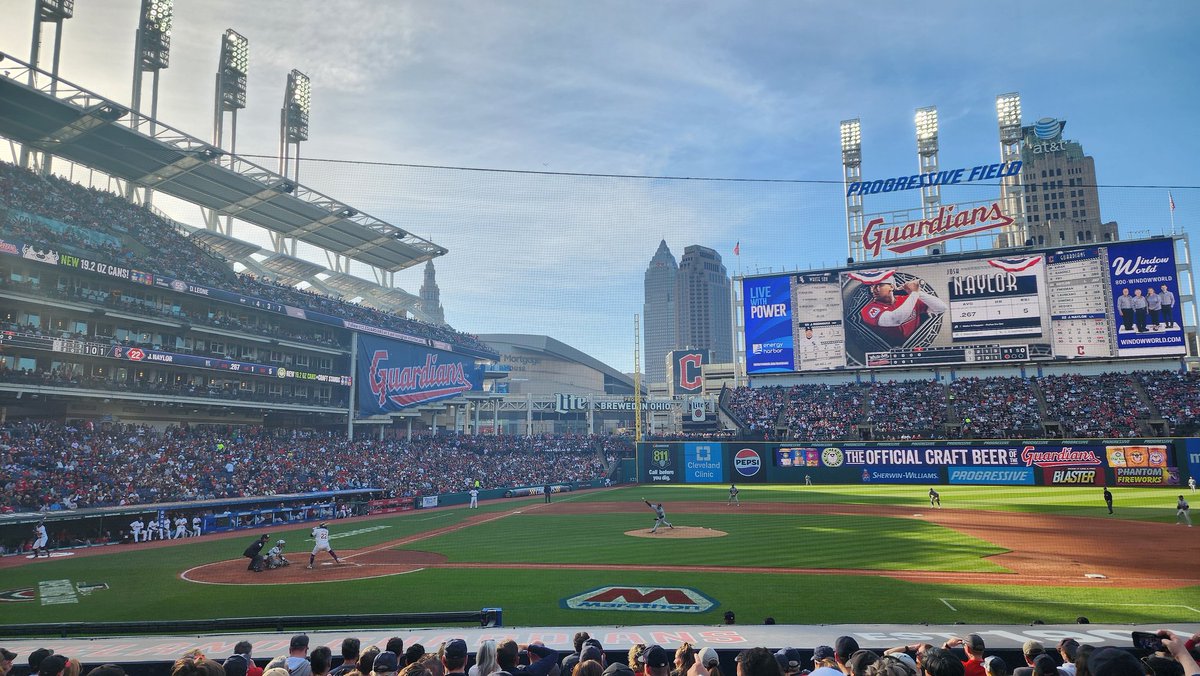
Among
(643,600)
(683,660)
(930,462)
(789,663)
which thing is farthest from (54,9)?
(930,462)

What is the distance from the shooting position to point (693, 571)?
67.0ft

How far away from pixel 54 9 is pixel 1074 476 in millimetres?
75213

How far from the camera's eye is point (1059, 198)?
446 ft

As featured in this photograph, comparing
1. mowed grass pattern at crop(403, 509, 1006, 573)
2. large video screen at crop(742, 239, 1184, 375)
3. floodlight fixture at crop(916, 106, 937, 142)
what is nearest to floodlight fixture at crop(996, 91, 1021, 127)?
floodlight fixture at crop(916, 106, 937, 142)

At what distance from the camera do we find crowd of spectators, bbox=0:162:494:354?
38688 millimetres

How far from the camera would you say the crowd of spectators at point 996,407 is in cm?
5019

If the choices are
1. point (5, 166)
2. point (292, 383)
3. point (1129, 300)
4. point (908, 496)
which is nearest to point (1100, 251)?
point (1129, 300)

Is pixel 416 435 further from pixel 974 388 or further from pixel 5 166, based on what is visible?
pixel 974 388

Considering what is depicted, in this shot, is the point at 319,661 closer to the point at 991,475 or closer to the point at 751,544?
the point at 751,544

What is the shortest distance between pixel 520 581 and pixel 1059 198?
511ft

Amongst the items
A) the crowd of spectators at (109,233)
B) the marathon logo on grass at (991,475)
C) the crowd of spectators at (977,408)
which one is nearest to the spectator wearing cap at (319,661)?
the crowd of spectators at (109,233)

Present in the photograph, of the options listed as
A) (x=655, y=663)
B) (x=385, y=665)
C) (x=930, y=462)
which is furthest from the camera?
(x=930, y=462)

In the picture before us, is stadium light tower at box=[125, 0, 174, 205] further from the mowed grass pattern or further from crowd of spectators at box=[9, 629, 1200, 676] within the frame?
crowd of spectators at box=[9, 629, 1200, 676]

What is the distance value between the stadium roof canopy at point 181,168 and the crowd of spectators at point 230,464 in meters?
18.0
